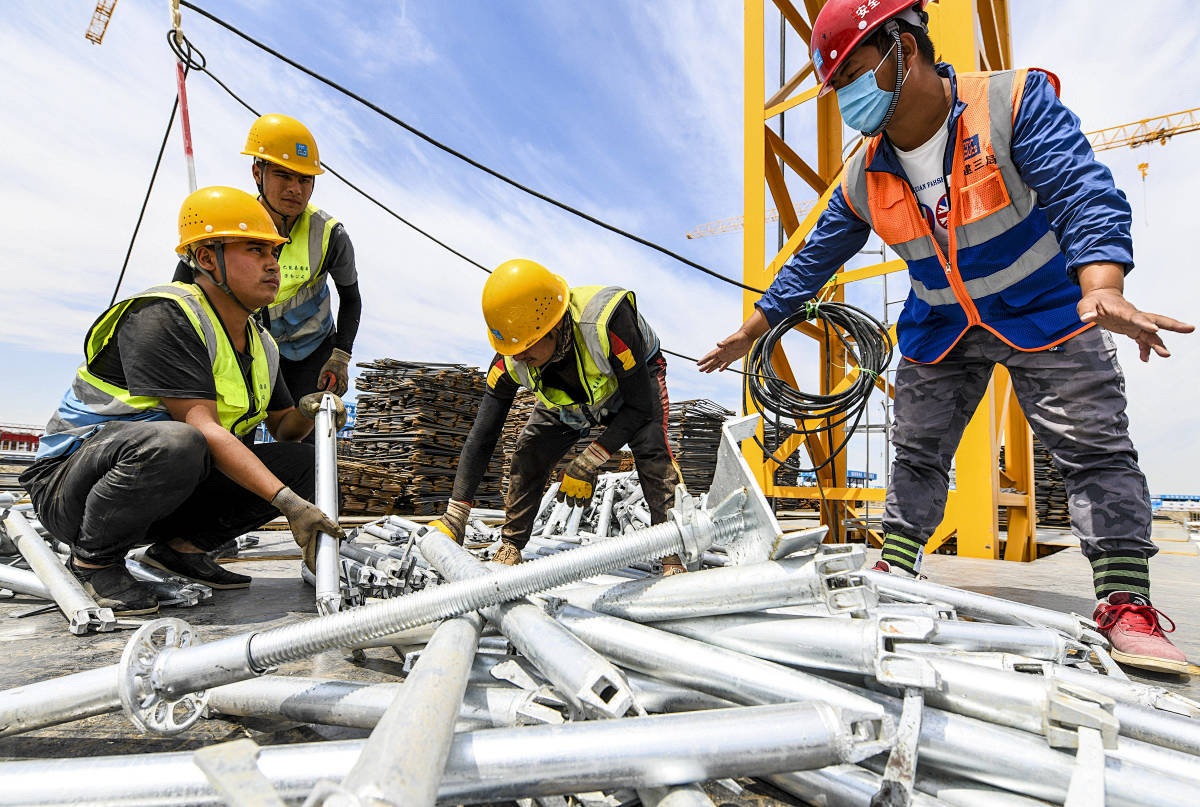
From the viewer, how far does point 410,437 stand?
883cm

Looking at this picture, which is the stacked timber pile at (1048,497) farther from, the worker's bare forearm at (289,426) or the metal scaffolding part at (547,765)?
the metal scaffolding part at (547,765)

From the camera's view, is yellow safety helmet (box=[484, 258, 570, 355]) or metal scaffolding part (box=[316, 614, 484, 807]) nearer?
metal scaffolding part (box=[316, 614, 484, 807])

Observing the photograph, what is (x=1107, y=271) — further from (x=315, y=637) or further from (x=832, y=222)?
(x=315, y=637)

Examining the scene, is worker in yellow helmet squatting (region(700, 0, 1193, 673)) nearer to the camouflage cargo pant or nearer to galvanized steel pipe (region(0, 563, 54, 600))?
the camouflage cargo pant

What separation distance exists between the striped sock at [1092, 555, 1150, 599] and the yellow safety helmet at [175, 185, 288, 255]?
11.7 feet

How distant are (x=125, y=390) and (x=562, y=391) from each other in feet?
6.44

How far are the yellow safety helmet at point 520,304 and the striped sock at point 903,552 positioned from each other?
6.06 ft

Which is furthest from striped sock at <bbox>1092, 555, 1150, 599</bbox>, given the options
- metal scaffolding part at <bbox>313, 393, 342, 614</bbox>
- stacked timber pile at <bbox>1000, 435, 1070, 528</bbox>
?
stacked timber pile at <bbox>1000, 435, 1070, 528</bbox>

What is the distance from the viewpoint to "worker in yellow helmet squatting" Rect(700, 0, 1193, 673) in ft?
6.97

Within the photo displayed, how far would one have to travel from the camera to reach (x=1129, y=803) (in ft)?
3.30

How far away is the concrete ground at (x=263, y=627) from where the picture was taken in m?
1.38

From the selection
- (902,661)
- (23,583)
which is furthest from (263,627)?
(902,661)

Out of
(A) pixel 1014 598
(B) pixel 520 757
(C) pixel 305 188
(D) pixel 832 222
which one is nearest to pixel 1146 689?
(B) pixel 520 757

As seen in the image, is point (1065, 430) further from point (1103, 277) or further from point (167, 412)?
point (167, 412)
